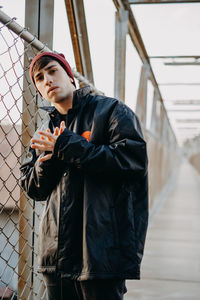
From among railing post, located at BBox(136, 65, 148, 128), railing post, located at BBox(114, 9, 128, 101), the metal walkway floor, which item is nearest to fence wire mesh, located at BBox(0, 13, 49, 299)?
the metal walkway floor

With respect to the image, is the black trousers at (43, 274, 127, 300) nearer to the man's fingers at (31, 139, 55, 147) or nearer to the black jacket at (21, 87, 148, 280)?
the black jacket at (21, 87, 148, 280)

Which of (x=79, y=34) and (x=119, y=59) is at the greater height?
(x=119, y=59)

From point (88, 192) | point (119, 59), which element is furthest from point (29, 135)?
point (119, 59)

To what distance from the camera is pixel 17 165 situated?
198 centimetres

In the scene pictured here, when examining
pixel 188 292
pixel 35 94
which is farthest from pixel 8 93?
pixel 188 292

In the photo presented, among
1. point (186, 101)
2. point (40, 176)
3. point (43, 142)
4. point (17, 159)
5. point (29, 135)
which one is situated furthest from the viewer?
point (186, 101)

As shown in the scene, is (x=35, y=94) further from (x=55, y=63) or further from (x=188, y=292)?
(x=188, y=292)

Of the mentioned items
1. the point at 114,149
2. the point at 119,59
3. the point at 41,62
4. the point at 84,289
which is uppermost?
the point at 119,59

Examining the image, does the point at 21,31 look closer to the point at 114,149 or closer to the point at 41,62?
the point at 41,62

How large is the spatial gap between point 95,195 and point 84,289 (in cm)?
36

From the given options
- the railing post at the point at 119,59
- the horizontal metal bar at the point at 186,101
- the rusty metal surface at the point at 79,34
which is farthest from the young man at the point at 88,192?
the horizontal metal bar at the point at 186,101

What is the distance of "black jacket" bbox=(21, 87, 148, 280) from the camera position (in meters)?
1.46

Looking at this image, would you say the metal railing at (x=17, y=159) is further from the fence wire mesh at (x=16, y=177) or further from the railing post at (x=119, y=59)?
the railing post at (x=119, y=59)

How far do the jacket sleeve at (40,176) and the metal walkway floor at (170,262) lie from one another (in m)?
1.98
